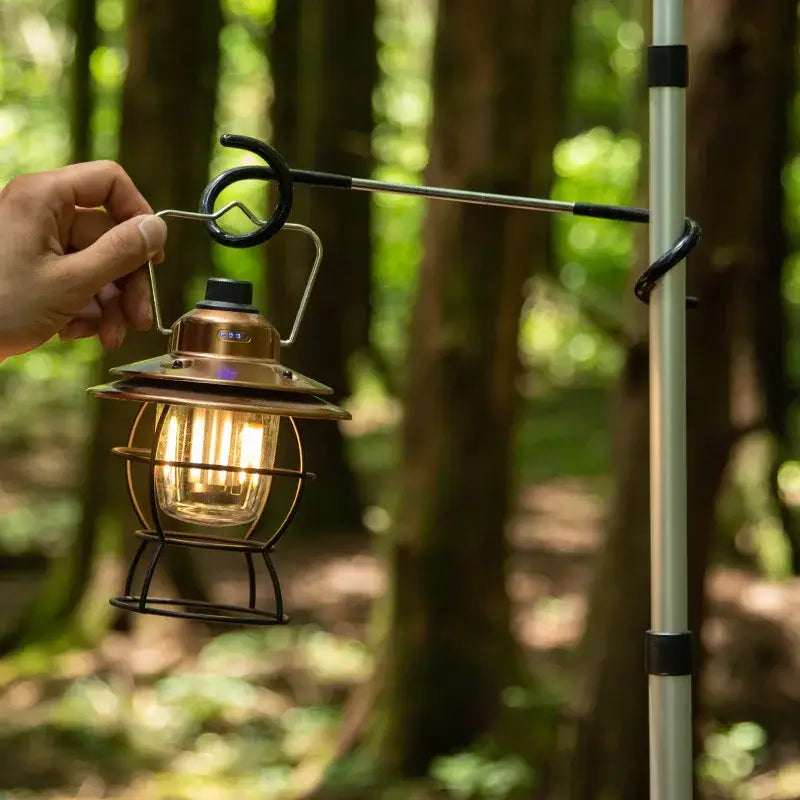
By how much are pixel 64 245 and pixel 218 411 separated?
0.58m

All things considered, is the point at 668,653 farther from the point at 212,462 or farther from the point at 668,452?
the point at 212,462

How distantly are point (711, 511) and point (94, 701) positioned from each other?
14.5 ft

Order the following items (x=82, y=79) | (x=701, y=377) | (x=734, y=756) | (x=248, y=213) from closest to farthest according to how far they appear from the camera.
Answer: (x=248, y=213), (x=701, y=377), (x=734, y=756), (x=82, y=79)

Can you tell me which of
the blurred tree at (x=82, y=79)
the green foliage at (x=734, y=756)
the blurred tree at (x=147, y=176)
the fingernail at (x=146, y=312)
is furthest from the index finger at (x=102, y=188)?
the blurred tree at (x=82, y=79)

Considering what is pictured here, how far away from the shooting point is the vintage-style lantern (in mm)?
2129

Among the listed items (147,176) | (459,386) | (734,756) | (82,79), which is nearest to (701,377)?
(459,386)

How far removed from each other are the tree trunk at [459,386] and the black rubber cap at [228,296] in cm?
479

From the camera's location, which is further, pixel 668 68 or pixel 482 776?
pixel 482 776

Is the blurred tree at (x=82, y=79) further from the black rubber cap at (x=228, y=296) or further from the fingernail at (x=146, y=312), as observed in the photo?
the black rubber cap at (x=228, y=296)

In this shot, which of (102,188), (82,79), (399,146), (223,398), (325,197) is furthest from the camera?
(399,146)

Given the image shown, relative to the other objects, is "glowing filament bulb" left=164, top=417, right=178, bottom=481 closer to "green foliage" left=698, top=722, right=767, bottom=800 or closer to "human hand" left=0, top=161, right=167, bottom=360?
"human hand" left=0, top=161, right=167, bottom=360

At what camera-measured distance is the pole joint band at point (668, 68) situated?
239cm

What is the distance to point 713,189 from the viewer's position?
5.23 metres

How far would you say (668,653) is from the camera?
236 centimetres
